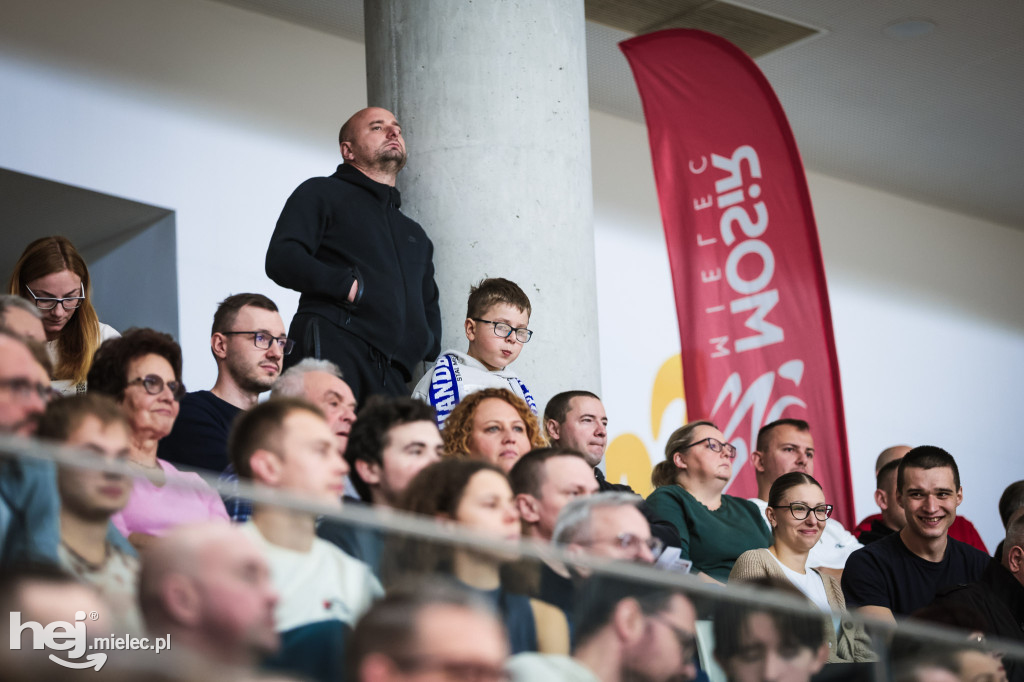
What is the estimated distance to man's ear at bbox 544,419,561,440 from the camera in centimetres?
399

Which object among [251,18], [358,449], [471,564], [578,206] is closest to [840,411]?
[578,206]

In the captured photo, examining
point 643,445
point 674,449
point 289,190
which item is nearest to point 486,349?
point 674,449

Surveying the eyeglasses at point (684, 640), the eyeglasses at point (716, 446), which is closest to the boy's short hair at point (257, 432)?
the eyeglasses at point (684, 640)

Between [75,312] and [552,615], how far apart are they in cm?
231

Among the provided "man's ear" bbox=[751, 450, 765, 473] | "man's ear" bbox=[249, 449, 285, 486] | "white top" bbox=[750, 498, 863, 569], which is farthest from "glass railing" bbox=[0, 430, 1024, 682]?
"man's ear" bbox=[751, 450, 765, 473]

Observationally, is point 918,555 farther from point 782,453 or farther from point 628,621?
point 628,621

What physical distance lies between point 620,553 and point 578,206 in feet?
7.21

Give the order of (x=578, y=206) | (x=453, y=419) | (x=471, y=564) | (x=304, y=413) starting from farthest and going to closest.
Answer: (x=578, y=206), (x=453, y=419), (x=304, y=413), (x=471, y=564)

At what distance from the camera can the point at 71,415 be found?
196cm

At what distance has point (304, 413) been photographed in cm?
234

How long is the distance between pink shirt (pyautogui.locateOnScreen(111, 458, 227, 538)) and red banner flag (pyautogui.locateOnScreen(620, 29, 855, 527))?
3.75m

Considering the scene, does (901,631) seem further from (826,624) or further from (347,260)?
(347,260)

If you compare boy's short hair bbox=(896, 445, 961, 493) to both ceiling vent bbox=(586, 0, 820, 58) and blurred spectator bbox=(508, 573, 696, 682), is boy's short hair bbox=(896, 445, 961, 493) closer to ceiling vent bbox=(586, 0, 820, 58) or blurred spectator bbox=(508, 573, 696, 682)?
blurred spectator bbox=(508, 573, 696, 682)

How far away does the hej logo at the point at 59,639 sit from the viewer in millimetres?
1290
